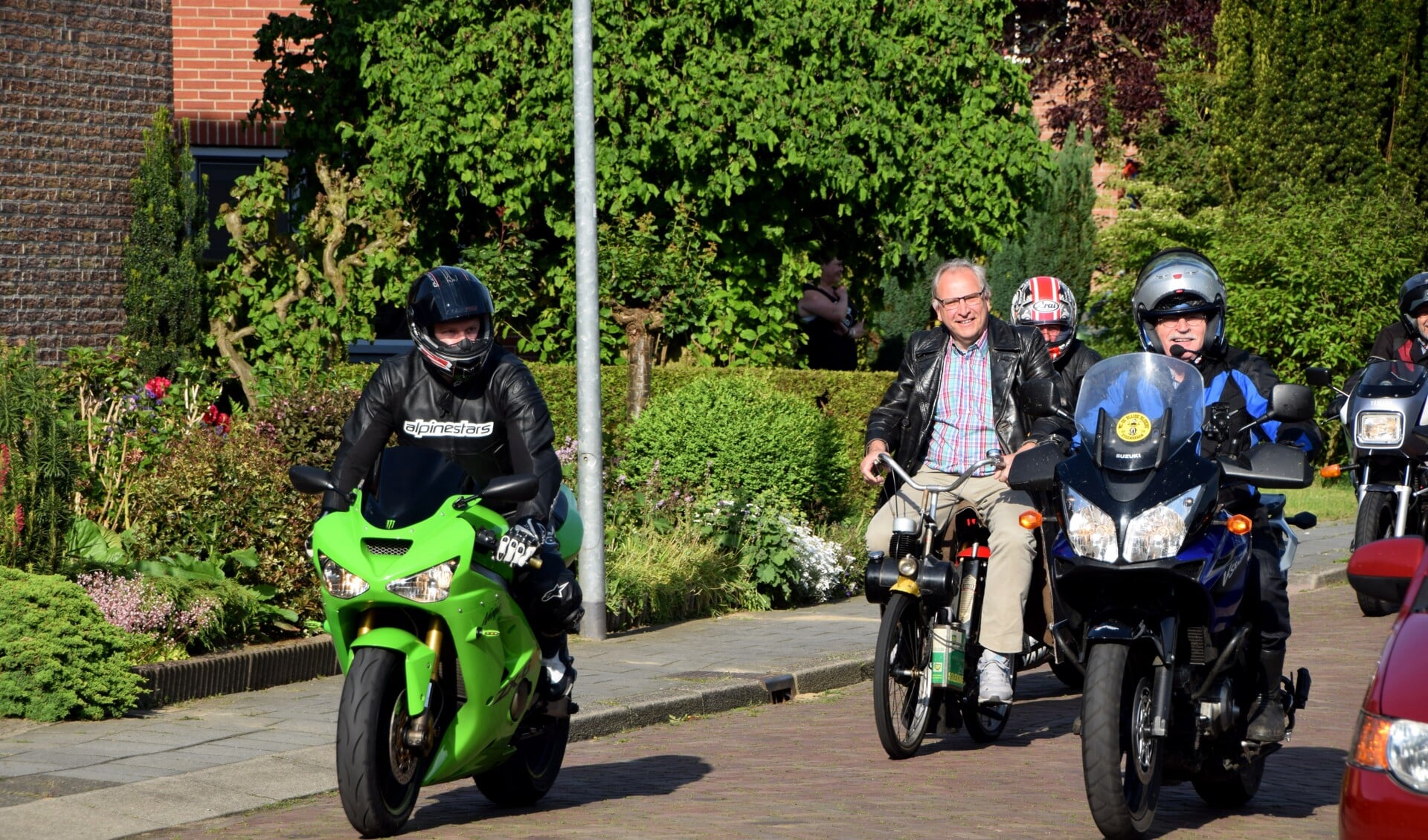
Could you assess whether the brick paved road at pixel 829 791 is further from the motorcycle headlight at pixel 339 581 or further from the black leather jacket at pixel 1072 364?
the black leather jacket at pixel 1072 364

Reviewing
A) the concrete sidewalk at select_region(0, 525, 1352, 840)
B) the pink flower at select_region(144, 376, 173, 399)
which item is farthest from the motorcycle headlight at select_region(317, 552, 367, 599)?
the pink flower at select_region(144, 376, 173, 399)

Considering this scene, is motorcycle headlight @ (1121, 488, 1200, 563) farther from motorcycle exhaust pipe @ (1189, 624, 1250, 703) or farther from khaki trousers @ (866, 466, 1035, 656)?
khaki trousers @ (866, 466, 1035, 656)

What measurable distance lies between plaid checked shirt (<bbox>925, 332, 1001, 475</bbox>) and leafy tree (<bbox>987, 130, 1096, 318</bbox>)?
58.9 feet

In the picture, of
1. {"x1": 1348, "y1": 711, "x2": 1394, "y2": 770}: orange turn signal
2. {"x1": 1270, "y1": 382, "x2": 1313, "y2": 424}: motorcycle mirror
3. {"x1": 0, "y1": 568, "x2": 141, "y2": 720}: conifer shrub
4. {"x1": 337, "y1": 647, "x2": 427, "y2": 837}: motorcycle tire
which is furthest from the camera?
{"x1": 0, "y1": 568, "x2": 141, "y2": 720}: conifer shrub

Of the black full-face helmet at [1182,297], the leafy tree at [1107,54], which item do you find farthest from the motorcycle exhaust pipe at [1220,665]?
the leafy tree at [1107,54]

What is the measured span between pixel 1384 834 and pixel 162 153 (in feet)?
40.4

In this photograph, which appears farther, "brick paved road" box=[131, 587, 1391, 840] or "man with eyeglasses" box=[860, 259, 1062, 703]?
"man with eyeglasses" box=[860, 259, 1062, 703]

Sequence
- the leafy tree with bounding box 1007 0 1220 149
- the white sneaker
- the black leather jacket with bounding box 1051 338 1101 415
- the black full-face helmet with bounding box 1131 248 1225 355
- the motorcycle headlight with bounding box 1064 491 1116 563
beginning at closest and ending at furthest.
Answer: the motorcycle headlight with bounding box 1064 491 1116 563 → the black full-face helmet with bounding box 1131 248 1225 355 → the white sneaker → the black leather jacket with bounding box 1051 338 1101 415 → the leafy tree with bounding box 1007 0 1220 149

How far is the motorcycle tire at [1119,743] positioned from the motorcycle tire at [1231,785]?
471 millimetres

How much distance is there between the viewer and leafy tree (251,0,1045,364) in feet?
50.2

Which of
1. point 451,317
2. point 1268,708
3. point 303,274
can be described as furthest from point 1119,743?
point 303,274

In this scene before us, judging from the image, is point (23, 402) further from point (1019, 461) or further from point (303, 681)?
point (1019, 461)

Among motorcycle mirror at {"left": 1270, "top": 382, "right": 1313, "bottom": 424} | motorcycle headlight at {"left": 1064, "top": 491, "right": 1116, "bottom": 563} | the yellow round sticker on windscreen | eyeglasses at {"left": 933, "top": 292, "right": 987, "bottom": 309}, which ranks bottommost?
motorcycle headlight at {"left": 1064, "top": 491, "right": 1116, "bottom": 563}

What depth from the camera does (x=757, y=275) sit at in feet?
53.7
